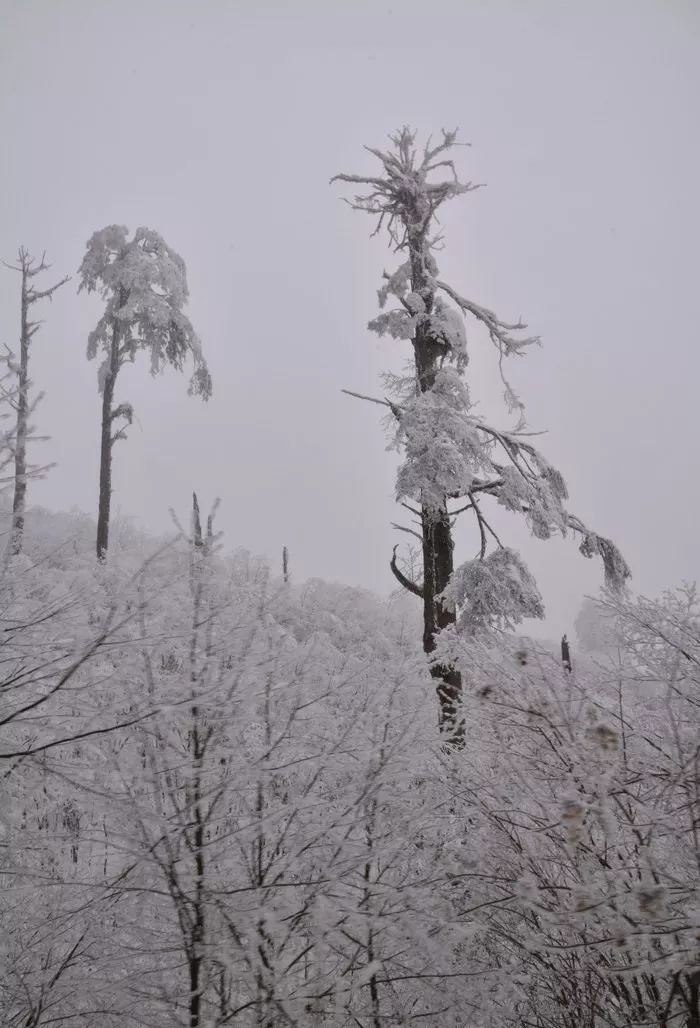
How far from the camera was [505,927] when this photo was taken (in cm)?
292

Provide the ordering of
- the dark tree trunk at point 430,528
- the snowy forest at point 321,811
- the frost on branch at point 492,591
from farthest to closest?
the dark tree trunk at point 430,528
the frost on branch at point 492,591
the snowy forest at point 321,811

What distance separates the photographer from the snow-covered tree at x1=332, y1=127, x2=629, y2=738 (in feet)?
21.0

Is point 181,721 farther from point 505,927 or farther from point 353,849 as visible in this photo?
point 505,927

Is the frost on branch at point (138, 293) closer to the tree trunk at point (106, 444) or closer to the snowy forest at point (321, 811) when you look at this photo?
the tree trunk at point (106, 444)

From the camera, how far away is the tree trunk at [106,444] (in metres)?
13.3

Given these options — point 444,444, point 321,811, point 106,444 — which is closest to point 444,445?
point 444,444

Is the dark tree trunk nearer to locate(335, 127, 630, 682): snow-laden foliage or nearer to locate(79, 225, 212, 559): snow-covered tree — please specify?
locate(335, 127, 630, 682): snow-laden foliage

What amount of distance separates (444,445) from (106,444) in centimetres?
988

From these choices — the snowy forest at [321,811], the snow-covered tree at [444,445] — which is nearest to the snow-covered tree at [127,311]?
the snow-covered tree at [444,445]

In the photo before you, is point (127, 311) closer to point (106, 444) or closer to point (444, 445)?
point (106, 444)

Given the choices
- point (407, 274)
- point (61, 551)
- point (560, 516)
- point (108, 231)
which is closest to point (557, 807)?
point (61, 551)

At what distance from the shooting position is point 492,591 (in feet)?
20.6

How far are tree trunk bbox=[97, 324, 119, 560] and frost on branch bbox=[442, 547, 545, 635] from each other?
31.8 feet

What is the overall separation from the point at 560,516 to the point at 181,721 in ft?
18.3
